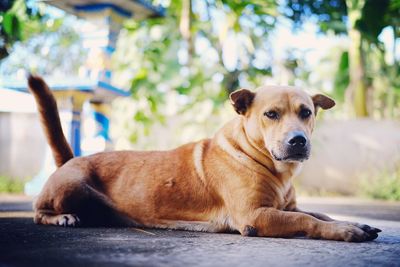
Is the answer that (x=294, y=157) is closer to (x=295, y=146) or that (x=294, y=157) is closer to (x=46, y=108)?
(x=295, y=146)

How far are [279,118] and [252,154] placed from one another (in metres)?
0.33

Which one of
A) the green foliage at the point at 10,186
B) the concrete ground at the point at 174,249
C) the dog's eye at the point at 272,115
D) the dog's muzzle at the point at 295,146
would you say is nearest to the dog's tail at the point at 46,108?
the concrete ground at the point at 174,249

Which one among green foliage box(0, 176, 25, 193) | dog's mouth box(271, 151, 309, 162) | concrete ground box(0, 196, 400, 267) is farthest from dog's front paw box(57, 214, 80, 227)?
green foliage box(0, 176, 25, 193)

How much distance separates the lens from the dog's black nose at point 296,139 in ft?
9.91

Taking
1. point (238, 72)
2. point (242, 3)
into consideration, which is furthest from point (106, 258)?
point (238, 72)

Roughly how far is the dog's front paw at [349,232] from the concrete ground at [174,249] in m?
0.06

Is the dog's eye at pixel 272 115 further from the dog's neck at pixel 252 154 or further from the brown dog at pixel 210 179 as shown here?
the dog's neck at pixel 252 154

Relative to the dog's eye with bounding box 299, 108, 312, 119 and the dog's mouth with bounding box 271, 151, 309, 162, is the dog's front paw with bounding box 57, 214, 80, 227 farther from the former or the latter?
the dog's eye with bounding box 299, 108, 312, 119

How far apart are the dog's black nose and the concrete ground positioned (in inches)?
25.2

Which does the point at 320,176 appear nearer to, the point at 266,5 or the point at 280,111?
the point at 266,5

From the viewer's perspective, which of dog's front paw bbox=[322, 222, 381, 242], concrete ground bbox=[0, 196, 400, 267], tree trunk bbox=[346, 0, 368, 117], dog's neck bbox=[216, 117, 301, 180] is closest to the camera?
concrete ground bbox=[0, 196, 400, 267]

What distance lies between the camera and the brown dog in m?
3.10

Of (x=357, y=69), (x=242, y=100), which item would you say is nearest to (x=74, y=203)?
(x=242, y=100)

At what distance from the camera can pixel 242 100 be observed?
3.50m
